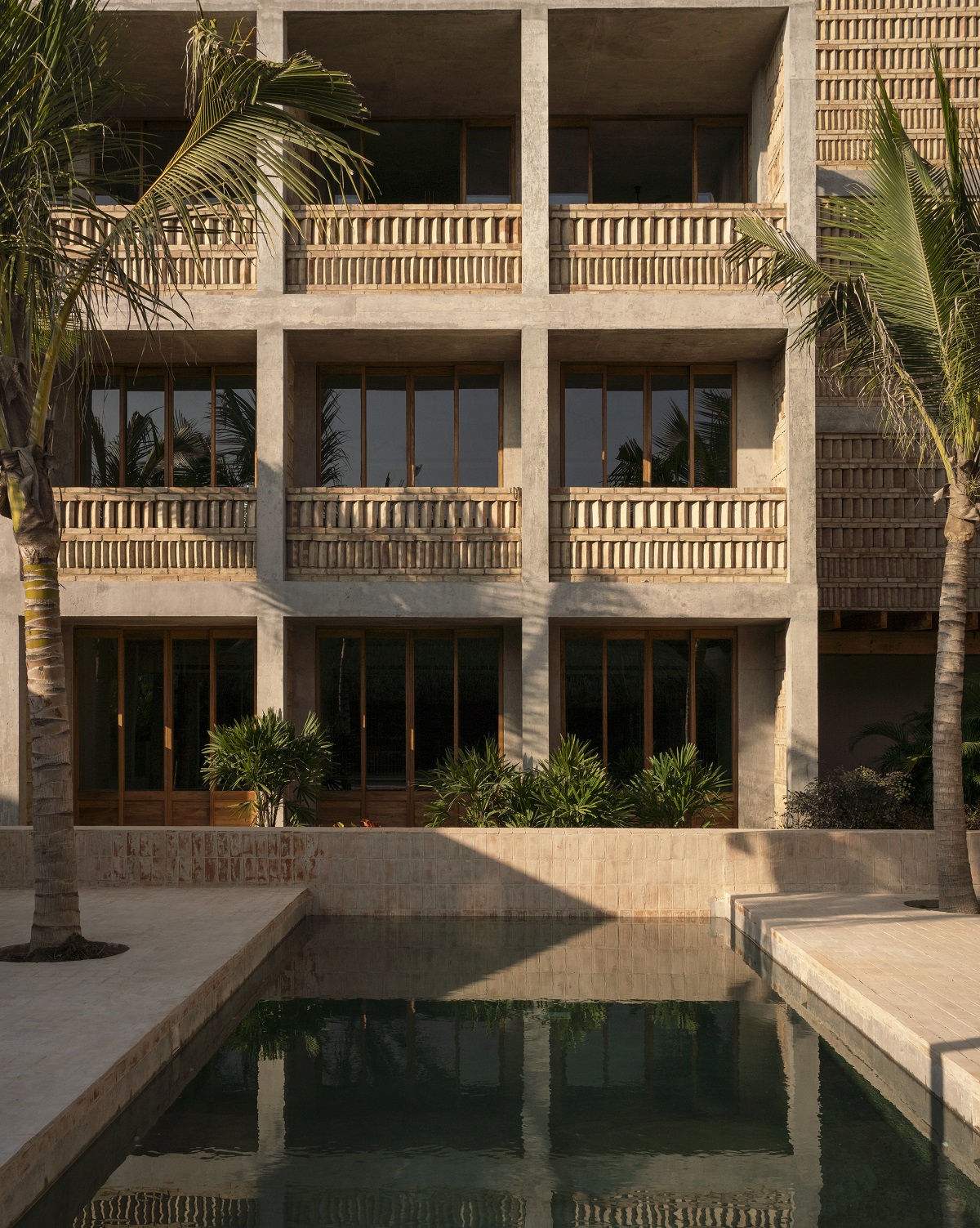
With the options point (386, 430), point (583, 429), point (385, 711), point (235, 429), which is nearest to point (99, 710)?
point (385, 711)

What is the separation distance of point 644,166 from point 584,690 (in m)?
7.77

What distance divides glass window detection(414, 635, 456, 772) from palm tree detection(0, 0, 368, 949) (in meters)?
8.03

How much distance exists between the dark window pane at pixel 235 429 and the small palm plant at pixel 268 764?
398 cm

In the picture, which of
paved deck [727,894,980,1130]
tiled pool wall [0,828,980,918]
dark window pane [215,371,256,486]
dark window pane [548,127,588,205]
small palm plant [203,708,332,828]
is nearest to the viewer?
paved deck [727,894,980,1130]

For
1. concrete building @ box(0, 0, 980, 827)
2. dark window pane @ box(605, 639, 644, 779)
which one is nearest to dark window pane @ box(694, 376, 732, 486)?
concrete building @ box(0, 0, 980, 827)

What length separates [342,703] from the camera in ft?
58.4

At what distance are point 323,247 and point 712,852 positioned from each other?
9.01 meters

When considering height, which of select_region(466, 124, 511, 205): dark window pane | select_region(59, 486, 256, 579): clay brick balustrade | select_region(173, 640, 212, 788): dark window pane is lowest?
select_region(173, 640, 212, 788): dark window pane

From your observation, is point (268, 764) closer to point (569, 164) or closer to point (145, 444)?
point (145, 444)

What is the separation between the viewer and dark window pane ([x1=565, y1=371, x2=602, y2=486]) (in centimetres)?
1792

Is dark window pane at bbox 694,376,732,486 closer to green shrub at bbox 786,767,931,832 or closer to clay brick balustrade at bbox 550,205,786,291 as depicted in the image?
clay brick balustrade at bbox 550,205,786,291

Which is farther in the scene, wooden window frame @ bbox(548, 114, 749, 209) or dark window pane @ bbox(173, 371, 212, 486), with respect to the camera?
wooden window frame @ bbox(548, 114, 749, 209)

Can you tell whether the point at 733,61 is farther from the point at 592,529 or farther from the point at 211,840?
the point at 211,840

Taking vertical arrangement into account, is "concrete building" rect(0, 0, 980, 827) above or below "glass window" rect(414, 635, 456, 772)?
above
